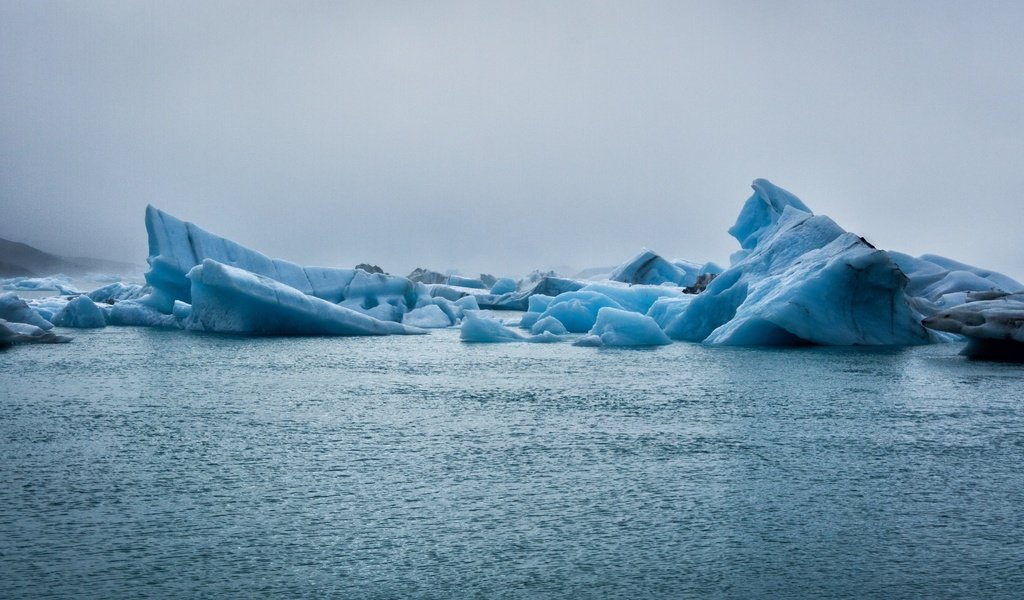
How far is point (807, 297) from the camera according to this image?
16.0 m

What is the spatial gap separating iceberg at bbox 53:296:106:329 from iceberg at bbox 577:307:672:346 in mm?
11400

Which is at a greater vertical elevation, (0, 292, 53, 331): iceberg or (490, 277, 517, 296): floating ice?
(490, 277, 517, 296): floating ice

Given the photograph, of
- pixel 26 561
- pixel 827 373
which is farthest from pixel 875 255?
pixel 26 561

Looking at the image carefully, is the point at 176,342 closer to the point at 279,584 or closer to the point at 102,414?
the point at 102,414

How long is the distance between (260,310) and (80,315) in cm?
523

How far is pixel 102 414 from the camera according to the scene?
867 centimetres

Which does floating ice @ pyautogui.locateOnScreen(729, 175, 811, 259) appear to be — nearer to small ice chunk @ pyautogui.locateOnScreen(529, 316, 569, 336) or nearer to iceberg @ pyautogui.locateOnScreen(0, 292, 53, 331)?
small ice chunk @ pyautogui.locateOnScreen(529, 316, 569, 336)

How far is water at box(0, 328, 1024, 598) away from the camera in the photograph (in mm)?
4227

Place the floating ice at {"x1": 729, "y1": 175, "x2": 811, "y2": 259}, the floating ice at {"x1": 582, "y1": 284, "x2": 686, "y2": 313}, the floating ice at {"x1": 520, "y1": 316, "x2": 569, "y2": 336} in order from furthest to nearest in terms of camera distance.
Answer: the floating ice at {"x1": 582, "y1": 284, "x2": 686, "y2": 313}, the floating ice at {"x1": 729, "y1": 175, "x2": 811, "y2": 259}, the floating ice at {"x1": 520, "y1": 316, "x2": 569, "y2": 336}

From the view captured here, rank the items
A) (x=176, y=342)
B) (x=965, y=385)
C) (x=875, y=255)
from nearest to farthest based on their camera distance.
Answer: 1. (x=965, y=385)
2. (x=875, y=255)
3. (x=176, y=342)

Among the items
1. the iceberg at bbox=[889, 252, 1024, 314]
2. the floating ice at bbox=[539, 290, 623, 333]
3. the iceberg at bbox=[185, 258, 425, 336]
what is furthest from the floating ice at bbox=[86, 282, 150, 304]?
the iceberg at bbox=[889, 252, 1024, 314]

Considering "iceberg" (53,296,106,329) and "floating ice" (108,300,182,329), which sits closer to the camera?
"iceberg" (53,296,106,329)

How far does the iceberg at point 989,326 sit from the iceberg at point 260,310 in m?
11.2

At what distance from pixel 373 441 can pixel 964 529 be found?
14.1 feet
